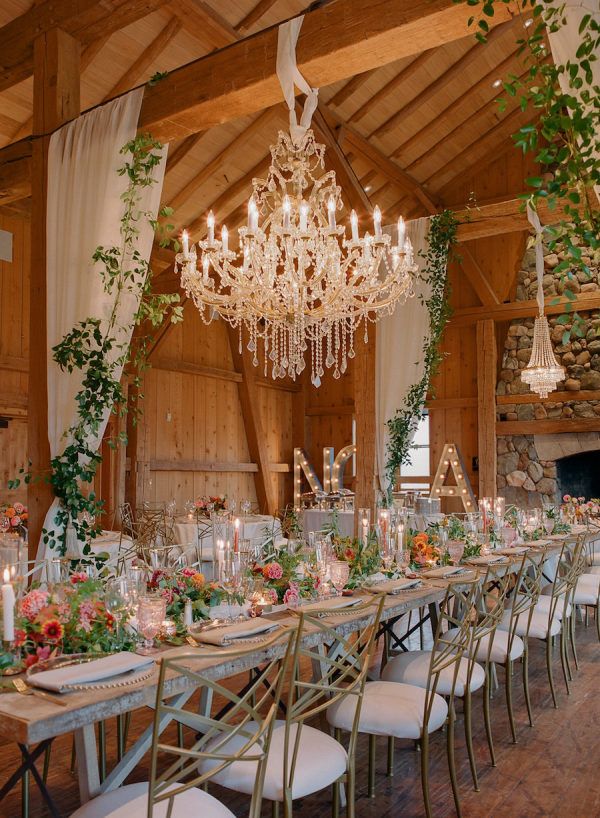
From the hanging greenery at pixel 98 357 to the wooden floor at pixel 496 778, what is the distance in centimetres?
128

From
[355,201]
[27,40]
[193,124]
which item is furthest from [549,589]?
[27,40]

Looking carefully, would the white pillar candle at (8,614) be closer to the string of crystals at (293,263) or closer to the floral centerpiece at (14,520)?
the string of crystals at (293,263)

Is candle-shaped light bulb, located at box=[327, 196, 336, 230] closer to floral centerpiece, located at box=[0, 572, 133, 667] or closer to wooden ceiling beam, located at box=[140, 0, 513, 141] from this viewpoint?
wooden ceiling beam, located at box=[140, 0, 513, 141]

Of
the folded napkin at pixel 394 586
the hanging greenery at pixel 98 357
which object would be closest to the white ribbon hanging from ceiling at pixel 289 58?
the hanging greenery at pixel 98 357

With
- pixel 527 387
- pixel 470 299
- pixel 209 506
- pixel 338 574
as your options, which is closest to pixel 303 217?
pixel 338 574

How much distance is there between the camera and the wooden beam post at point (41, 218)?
453cm

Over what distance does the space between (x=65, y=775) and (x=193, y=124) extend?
3.79 m

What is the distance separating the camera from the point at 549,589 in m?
5.67

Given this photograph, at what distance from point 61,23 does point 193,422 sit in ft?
25.3

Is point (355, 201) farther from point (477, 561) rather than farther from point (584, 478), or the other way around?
point (584, 478)

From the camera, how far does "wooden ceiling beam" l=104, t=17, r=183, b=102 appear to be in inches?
279

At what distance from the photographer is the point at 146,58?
7312 mm

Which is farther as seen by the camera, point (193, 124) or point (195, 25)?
point (195, 25)

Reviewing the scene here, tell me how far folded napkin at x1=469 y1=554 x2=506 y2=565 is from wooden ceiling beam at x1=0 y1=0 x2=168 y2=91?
424 cm
